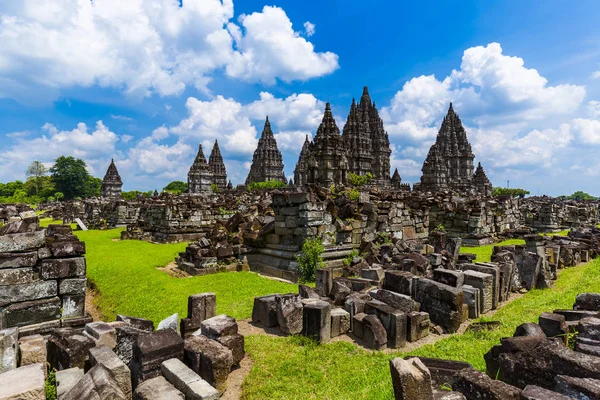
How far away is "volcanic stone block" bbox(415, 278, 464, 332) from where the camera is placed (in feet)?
17.1

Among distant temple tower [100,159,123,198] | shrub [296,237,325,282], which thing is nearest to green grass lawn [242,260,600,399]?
shrub [296,237,325,282]

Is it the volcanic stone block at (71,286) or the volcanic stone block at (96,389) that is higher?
the volcanic stone block at (71,286)

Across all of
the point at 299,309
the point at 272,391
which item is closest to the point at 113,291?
the point at 299,309

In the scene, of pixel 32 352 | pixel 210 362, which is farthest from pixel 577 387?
pixel 32 352

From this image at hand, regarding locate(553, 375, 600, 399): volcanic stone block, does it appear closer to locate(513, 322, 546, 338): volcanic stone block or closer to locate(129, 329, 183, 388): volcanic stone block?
locate(513, 322, 546, 338): volcanic stone block

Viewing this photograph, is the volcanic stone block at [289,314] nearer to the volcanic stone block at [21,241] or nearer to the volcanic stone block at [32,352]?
the volcanic stone block at [32,352]

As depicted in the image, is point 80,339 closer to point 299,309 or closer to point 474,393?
point 299,309

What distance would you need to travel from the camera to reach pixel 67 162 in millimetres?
72562

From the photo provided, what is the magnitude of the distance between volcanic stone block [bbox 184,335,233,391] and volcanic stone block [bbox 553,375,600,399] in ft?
10.0

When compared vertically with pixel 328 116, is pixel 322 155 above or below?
below

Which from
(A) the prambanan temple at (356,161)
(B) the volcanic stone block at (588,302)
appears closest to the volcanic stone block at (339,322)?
(B) the volcanic stone block at (588,302)

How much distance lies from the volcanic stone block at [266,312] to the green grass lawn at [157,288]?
434mm

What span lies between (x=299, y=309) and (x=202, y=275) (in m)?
5.20

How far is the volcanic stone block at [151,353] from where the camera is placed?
134 inches
